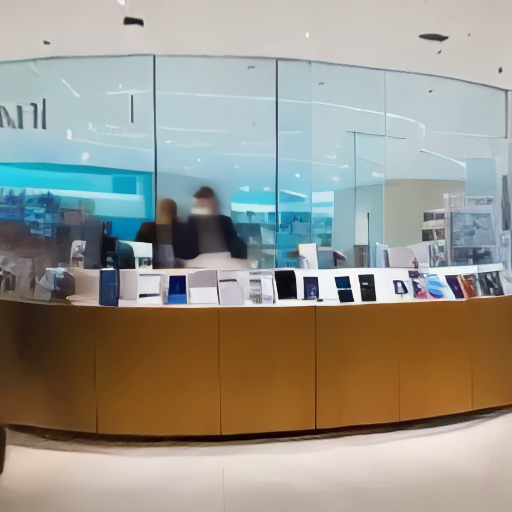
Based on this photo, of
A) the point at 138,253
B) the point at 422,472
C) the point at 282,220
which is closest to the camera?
the point at 422,472

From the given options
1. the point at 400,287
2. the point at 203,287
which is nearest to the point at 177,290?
the point at 203,287

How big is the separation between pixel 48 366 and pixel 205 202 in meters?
1.75

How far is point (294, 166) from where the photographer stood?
348 centimetres

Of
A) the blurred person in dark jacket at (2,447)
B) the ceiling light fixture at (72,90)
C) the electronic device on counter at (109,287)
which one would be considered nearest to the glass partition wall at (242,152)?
the ceiling light fixture at (72,90)

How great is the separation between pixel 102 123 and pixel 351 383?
2.89m

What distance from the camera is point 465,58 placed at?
10.7 ft

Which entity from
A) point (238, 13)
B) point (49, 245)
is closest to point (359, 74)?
point (238, 13)

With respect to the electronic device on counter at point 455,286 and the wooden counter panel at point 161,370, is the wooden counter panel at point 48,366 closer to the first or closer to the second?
the wooden counter panel at point 161,370

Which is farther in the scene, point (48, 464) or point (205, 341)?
point (205, 341)

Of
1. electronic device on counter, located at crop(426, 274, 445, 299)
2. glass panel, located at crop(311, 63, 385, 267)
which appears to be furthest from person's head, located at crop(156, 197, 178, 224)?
electronic device on counter, located at crop(426, 274, 445, 299)

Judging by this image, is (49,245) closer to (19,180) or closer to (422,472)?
(19,180)

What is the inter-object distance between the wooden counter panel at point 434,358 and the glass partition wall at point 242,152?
0.53 m

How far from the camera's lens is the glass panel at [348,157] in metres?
3.47

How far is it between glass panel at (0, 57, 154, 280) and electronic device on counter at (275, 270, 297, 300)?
1.18 metres
